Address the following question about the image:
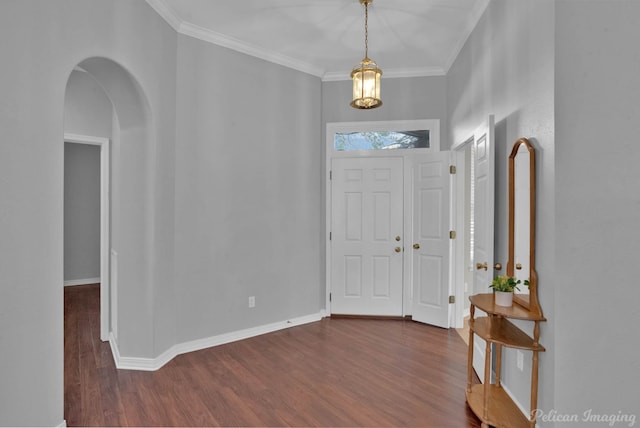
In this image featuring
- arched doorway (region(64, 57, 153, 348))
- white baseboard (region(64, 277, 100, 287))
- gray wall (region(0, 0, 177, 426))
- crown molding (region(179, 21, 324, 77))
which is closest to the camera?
gray wall (region(0, 0, 177, 426))

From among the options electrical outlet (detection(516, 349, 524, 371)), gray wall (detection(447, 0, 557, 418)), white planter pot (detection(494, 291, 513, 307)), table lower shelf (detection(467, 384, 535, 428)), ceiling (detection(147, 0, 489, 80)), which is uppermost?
ceiling (detection(147, 0, 489, 80))

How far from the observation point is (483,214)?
112 inches

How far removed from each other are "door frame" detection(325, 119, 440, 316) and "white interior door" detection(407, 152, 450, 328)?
0.08m

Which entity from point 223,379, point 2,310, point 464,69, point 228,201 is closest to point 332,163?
point 228,201

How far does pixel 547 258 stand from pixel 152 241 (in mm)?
2874

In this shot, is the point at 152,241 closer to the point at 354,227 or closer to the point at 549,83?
the point at 354,227

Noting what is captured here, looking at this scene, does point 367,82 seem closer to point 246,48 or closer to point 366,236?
point 246,48

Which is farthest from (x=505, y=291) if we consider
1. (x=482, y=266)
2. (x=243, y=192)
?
(x=243, y=192)

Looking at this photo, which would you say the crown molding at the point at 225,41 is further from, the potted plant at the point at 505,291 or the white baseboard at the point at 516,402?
the white baseboard at the point at 516,402

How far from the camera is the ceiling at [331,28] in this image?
3113 millimetres

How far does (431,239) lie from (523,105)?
2184 millimetres

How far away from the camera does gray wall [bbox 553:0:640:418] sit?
187cm

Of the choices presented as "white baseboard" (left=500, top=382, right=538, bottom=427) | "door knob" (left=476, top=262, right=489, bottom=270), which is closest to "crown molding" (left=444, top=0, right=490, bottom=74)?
"door knob" (left=476, top=262, right=489, bottom=270)

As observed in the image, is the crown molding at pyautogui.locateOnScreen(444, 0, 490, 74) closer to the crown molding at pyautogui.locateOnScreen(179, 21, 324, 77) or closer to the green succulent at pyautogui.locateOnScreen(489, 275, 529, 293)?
the crown molding at pyautogui.locateOnScreen(179, 21, 324, 77)
